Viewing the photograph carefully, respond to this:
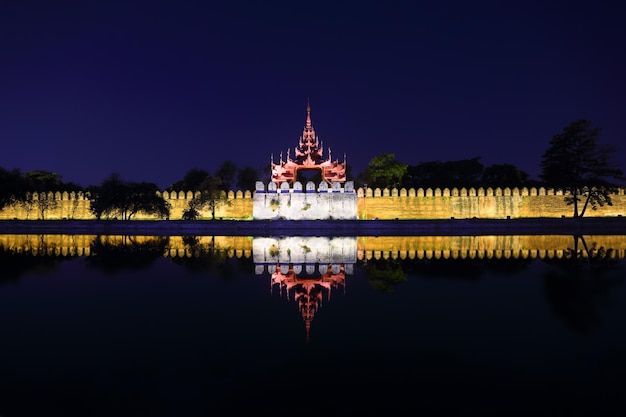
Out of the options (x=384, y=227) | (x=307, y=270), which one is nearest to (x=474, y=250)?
(x=307, y=270)

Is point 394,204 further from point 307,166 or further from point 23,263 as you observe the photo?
point 23,263

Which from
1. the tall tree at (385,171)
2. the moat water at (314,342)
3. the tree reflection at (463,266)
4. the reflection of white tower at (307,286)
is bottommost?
the moat water at (314,342)

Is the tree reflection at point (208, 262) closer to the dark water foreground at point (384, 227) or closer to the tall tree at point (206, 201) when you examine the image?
the dark water foreground at point (384, 227)

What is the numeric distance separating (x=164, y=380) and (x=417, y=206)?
26.0 meters

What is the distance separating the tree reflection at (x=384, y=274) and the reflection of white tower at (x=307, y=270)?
45cm

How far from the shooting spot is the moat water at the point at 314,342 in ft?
9.89

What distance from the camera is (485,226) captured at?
1992 cm

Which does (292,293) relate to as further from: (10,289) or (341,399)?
(10,289)

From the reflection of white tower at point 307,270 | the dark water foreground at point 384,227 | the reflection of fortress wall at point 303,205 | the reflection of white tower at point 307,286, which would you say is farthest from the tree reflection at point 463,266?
the reflection of fortress wall at point 303,205

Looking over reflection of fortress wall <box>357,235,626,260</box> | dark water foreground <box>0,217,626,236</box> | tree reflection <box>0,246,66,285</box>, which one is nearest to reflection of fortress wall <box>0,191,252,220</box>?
dark water foreground <box>0,217,626,236</box>

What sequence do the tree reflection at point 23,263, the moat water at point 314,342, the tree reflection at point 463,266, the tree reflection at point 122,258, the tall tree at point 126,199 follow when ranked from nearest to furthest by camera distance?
the moat water at point 314,342
the tree reflection at point 463,266
the tree reflection at point 23,263
the tree reflection at point 122,258
the tall tree at point 126,199

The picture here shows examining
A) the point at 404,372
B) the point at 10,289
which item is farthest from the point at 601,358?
the point at 10,289

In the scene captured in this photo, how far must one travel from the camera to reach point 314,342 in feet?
13.8

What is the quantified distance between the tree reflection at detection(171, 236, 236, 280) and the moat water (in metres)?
0.26
